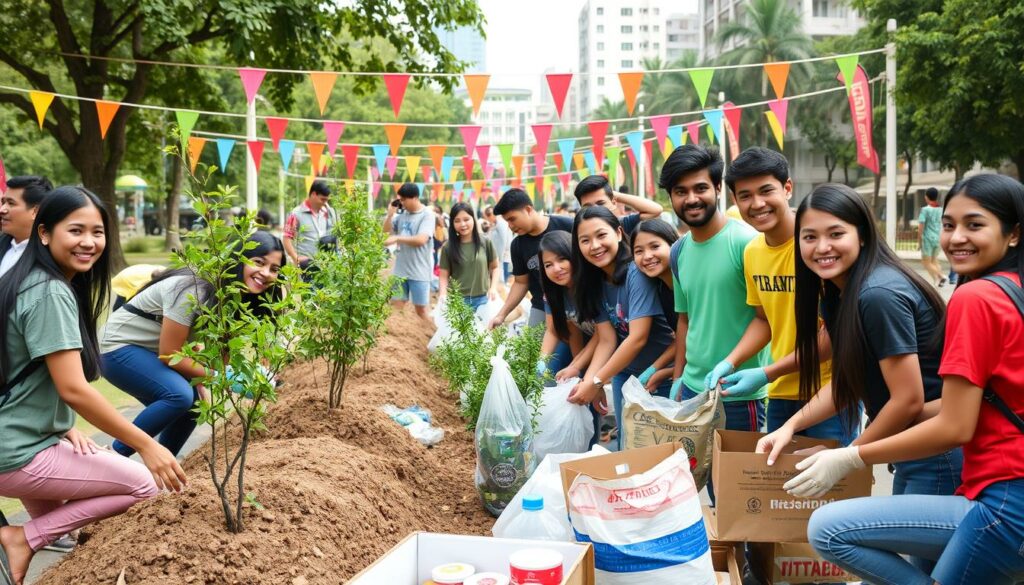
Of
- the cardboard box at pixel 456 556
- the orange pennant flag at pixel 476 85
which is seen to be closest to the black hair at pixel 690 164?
the cardboard box at pixel 456 556

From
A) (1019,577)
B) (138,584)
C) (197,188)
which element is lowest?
(138,584)

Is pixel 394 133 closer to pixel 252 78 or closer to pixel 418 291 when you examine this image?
pixel 252 78

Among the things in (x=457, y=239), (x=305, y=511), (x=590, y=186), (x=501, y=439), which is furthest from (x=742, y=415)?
(x=457, y=239)

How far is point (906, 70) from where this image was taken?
20.4 meters

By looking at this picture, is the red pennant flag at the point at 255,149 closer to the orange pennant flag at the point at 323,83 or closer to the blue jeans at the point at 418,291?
the orange pennant flag at the point at 323,83

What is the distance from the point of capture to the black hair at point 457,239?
8969mm

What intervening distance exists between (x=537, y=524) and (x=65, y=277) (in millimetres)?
1965

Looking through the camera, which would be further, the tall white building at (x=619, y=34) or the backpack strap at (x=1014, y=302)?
the tall white building at (x=619, y=34)

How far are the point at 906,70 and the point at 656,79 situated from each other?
4288 cm

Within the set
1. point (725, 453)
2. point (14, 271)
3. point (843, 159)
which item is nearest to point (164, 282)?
point (14, 271)

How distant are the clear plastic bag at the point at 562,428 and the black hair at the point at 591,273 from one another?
1.58ft

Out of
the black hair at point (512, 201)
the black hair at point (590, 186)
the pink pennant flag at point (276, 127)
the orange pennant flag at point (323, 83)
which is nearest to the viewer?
the black hair at point (590, 186)

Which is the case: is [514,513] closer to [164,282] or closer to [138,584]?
[138,584]

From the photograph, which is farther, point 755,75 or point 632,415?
point 755,75
